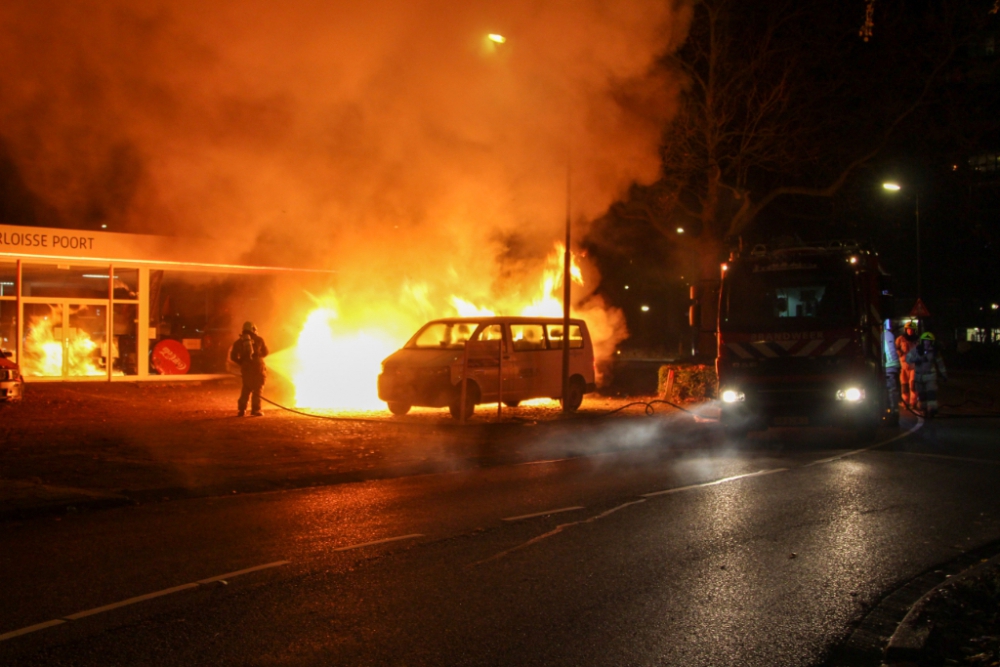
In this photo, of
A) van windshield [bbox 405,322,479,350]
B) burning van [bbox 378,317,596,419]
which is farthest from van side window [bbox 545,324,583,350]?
van windshield [bbox 405,322,479,350]

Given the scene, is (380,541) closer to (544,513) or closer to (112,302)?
(544,513)

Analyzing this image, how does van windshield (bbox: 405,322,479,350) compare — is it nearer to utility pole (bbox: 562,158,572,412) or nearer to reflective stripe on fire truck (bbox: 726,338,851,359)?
utility pole (bbox: 562,158,572,412)

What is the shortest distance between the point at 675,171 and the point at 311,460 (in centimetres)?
1065

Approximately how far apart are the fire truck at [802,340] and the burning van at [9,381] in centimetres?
1141

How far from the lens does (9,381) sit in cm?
1511

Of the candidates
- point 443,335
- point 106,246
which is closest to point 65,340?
point 106,246

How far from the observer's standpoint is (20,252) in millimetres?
18594

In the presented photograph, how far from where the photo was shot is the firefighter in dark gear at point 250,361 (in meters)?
14.4

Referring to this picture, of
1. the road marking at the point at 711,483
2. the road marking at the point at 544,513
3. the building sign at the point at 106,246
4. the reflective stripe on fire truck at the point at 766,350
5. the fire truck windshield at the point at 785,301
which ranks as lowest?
the road marking at the point at 544,513

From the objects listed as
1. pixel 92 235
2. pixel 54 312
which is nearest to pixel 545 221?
pixel 92 235

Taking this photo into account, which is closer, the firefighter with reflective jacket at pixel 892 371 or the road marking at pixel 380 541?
the road marking at pixel 380 541

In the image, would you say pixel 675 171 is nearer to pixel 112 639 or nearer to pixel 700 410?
pixel 700 410

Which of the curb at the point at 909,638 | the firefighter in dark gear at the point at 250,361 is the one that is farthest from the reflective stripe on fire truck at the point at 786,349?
the firefighter in dark gear at the point at 250,361

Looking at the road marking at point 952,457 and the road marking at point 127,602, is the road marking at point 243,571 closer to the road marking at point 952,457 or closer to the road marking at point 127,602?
the road marking at point 127,602
